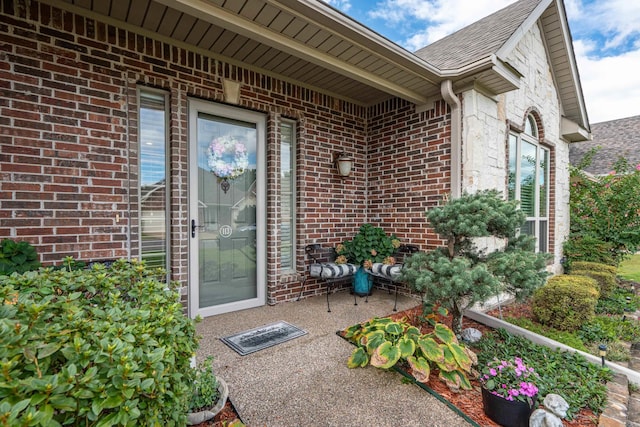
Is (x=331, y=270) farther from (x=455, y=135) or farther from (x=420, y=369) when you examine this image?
(x=455, y=135)

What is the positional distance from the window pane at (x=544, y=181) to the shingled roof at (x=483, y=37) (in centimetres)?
227

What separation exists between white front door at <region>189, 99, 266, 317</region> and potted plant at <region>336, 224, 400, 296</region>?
1114mm

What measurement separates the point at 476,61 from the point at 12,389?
3.95 m

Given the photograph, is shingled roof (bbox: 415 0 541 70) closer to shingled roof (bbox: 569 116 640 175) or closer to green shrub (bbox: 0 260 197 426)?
green shrub (bbox: 0 260 197 426)

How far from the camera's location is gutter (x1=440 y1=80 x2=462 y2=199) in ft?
11.1

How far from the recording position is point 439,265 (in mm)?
2393

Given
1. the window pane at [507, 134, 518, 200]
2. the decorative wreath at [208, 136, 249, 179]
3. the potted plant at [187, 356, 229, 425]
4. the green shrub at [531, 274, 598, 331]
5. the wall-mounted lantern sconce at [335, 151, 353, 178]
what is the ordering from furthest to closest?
the window pane at [507, 134, 518, 200], the wall-mounted lantern sconce at [335, 151, 353, 178], the decorative wreath at [208, 136, 249, 179], the green shrub at [531, 274, 598, 331], the potted plant at [187, 356, 229, 425]

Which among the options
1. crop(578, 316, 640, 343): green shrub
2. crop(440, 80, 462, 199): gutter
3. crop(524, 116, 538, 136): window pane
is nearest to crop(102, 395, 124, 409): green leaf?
crop(440, 80, 462, 199): gutter

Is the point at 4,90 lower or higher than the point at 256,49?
lower

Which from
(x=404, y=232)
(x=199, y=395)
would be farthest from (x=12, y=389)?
(x=404, y=232)

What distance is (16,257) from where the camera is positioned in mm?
2078

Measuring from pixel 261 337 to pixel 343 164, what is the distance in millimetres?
2394

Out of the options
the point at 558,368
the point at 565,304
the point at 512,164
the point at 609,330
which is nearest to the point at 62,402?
the point at 558,368

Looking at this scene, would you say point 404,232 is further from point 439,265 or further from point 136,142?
point 136,142
